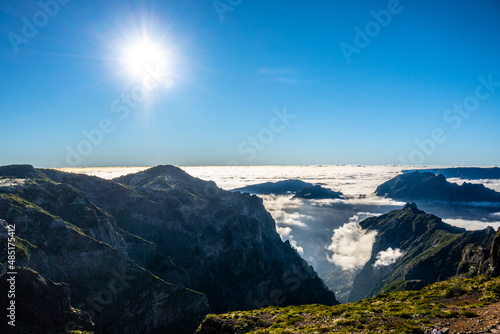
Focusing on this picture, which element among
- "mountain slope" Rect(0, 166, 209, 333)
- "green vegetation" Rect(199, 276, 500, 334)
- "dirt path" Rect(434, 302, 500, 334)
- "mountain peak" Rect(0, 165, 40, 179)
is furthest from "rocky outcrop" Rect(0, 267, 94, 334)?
"mountain peak" Rect(0, 165, 40, 179)

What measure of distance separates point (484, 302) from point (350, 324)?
2054cm

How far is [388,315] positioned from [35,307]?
292 feet

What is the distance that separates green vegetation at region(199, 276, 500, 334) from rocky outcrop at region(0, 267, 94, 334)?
49.0 m

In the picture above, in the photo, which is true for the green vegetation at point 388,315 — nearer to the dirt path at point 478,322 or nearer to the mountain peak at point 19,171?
the dirt path at point 478,322

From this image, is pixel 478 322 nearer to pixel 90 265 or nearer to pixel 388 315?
pixel 388 315

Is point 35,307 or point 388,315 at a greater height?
point 388,315

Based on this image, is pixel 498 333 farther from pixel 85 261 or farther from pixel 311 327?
pixel 85 261

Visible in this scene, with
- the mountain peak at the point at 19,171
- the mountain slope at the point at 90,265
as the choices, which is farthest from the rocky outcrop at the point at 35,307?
the mountain peak at the point at 19,171

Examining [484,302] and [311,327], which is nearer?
[484,302]

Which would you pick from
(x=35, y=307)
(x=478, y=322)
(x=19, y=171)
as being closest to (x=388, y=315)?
(x=478, y=322)

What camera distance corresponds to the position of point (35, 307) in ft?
231

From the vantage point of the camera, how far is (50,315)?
2847 inches

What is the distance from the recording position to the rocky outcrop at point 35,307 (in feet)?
212

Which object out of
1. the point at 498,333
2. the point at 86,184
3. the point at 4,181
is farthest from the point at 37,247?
the point at 498,333
